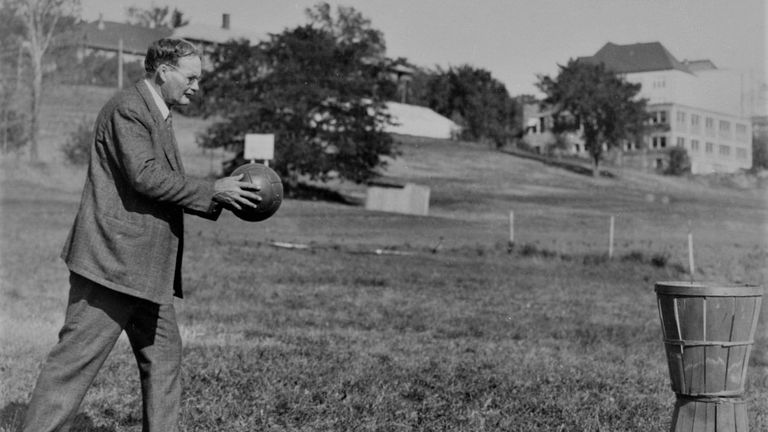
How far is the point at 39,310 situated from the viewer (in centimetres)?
1311

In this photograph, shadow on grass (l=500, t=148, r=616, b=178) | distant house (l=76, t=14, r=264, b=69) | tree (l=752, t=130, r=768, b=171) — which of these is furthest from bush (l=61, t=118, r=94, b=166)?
tree (l=752, t=130, r=768, b=171)

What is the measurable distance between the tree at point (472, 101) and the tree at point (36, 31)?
143 feet

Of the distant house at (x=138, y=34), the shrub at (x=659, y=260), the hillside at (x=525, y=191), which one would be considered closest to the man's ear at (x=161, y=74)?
the shrub at (x=659, y=260)

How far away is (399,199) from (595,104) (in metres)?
34.1

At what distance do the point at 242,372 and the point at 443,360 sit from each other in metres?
2.10

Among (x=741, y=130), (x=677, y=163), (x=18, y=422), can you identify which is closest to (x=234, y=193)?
(x=18, y=422)

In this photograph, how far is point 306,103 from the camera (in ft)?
176

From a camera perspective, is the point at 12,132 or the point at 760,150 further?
the point at 760,150

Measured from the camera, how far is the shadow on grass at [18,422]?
21.7 feet

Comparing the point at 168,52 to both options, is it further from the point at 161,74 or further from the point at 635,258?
the point at 635,258

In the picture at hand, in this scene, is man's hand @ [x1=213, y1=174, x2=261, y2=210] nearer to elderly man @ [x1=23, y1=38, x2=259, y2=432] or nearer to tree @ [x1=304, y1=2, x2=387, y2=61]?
elderly man @ [x1=23, y1=38, x2=259, y2=432]

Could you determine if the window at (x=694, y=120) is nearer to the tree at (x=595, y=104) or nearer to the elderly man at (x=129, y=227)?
the tree at (x=595, y=104)

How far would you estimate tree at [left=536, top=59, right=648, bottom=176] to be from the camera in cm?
7931

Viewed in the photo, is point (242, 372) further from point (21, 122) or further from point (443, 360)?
point (21, 122)
